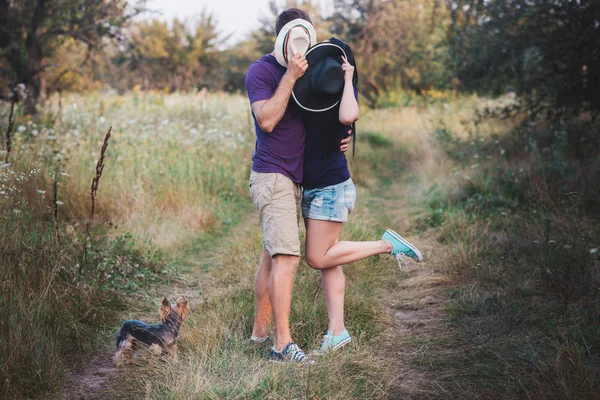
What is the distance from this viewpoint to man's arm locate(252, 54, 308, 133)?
3.08 meters

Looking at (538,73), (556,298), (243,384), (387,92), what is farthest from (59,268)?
(387,92)

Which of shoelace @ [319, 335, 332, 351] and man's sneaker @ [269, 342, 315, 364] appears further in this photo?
shoelace @ [319, 335, 332, 351]

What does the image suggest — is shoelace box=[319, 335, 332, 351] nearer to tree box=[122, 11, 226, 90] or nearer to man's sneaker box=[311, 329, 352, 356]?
man's sneaker box=[311, 329, 352, 356]

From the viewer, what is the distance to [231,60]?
35844 mm

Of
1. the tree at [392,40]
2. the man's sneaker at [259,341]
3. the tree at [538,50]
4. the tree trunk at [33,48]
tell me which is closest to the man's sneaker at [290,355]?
the man's sneaker at [259,341]

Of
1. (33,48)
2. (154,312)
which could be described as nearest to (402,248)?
(154,312)

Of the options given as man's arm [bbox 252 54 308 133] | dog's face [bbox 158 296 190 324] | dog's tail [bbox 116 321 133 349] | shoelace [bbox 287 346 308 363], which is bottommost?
shoelace [bbox 287 346 308 363]

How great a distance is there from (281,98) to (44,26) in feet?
29.8

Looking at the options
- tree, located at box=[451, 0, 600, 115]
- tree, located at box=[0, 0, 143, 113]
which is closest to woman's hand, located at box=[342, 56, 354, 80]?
tree, located at box=[451, 0, 600, 115]

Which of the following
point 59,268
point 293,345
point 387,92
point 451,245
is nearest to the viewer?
point 293,345

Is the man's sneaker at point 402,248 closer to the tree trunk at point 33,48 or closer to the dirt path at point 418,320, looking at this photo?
the dirt path at point 418,320

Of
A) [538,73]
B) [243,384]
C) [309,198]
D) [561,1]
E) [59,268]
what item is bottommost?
[243,384]

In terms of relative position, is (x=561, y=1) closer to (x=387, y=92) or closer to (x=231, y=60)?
(x=387, y=92)

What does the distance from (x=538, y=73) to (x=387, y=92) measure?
16809 millimetres
